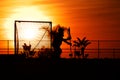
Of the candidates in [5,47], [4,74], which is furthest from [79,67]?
[5,47]

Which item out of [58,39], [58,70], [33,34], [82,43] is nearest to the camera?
[58,70]

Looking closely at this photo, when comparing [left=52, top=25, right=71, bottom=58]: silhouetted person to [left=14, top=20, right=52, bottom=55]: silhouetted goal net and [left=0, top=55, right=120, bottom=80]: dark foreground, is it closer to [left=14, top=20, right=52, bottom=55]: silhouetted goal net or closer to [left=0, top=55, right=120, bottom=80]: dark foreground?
[left=14, top=20, right=52, bottom=55]: silhouetted goal net

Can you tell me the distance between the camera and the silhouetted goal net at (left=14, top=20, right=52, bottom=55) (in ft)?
96.0

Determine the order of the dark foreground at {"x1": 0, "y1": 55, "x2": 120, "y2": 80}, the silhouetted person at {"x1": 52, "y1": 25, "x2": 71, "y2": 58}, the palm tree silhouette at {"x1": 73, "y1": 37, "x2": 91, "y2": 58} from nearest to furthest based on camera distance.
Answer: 1. the dark foreground at {"x1": 0, "y1": 55, "x2": 120, "y2": 80}
2. the silhouetted person at {"x1": 52, "y1": 25, "x2": 71, "y2": 58}
3. the palm tree silhouette at {"x1": 73, "y1": 37, "x2": 91, "y2": 58}

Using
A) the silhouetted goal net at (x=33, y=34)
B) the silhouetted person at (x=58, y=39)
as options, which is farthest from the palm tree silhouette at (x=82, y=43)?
the silhouetted goal net at (x=33, y=34)

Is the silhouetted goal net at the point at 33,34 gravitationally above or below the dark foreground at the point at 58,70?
above

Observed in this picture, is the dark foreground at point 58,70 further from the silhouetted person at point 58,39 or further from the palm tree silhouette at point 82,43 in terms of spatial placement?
the palm tree silhouette at point 82,43

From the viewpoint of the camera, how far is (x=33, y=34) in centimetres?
3012

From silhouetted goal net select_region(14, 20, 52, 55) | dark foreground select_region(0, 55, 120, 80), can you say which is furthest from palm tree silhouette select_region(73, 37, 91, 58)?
dark foreground select_region(0, 55, 120, 80)

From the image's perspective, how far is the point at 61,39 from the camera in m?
28.9

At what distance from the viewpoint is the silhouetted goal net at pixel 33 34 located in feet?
96.0

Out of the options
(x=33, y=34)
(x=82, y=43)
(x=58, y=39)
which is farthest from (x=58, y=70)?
(x=33, y=34)

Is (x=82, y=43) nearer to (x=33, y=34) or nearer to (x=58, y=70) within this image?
(x=33, y=34)

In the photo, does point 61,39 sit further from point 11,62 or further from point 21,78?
point 21,78
